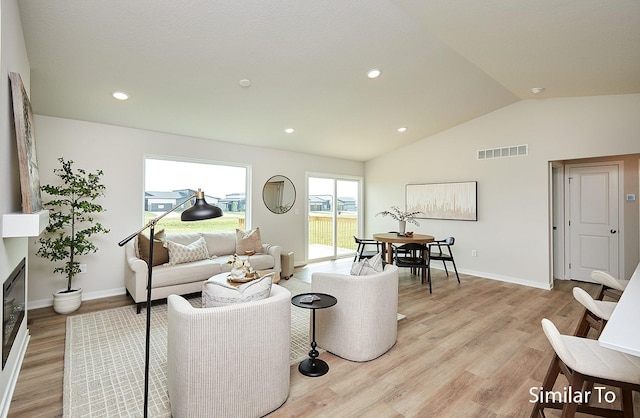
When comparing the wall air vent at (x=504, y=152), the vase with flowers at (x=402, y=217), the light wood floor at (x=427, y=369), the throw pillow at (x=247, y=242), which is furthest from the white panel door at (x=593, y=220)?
the throw pillow at (x=247, y=242)

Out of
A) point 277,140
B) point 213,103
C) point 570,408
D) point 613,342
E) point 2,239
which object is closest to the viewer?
point 613,342

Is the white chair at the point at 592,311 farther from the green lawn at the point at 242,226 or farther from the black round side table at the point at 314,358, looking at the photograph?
the green lawn at the point at 242,226

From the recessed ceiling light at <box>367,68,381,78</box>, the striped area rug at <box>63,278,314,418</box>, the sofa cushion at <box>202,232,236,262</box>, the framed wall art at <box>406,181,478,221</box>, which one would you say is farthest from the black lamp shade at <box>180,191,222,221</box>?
the framed wall art at <box>406,181,478,221</box>

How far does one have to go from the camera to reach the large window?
4629mm

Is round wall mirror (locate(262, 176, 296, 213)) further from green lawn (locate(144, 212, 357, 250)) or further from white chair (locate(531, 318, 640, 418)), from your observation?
white chair (locate(531, 318, 640, 418))

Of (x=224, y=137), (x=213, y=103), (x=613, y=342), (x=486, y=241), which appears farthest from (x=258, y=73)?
(x=486, y=241)

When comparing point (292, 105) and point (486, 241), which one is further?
point (486, 241)

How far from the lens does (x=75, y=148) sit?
154 inches

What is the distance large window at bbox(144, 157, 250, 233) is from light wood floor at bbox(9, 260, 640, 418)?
4.86ft

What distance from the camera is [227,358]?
1.70m

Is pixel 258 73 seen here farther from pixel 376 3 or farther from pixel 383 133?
pixel 383 133

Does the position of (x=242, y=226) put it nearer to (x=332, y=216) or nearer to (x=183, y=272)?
(x=183, y=272)

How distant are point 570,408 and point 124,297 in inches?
185

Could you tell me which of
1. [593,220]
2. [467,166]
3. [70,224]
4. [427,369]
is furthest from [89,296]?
[593,220]
